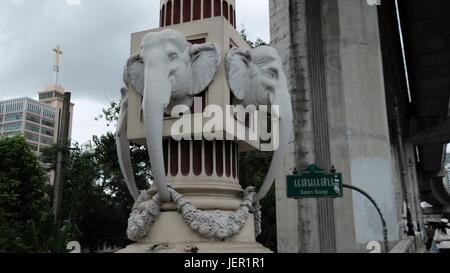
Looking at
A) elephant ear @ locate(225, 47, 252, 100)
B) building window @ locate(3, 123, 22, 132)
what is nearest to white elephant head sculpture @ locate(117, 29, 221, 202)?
elephant ear @ locate(225, 47, 252, 100)

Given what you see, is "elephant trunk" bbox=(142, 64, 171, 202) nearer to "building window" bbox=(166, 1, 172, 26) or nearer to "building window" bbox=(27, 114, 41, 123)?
"building window" bbox=(166, 1, 172, 26)

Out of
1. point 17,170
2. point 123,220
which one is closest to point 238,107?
point 17,170

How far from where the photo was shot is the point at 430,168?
56812 mm

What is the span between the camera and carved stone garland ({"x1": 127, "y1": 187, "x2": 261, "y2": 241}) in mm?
2869

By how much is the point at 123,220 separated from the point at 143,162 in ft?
21.6

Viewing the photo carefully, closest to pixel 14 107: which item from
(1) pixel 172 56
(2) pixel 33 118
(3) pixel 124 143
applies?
(2) pixel 33 118

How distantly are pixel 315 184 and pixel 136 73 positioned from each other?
27.3ft

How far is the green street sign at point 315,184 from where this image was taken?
10617 millimetres

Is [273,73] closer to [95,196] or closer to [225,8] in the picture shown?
[225,8]

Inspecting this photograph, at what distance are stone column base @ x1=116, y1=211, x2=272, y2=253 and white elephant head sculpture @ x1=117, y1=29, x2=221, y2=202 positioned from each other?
0.53 feet

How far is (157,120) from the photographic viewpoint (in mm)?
2879

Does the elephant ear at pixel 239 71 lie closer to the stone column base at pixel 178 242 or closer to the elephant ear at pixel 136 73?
the elephant ear at pixel 136 73

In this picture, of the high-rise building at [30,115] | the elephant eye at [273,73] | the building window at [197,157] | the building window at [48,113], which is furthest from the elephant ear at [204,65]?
the building window at [48,113]
